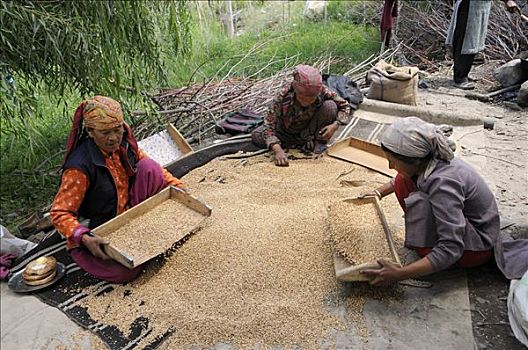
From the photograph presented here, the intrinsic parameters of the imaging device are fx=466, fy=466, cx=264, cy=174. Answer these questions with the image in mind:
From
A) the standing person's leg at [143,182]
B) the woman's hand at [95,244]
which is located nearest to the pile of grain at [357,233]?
the standing person's leg at [143,182]

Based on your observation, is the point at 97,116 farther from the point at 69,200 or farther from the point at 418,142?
the point at 418,142

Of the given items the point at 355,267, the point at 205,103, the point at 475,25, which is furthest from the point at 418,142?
the point at 475,25

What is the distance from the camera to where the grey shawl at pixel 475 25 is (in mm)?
5070

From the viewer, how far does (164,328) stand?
200 cm

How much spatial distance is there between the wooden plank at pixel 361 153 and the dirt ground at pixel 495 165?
26.3 inches

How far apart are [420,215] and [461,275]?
0.43 m

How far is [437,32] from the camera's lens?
6730 mm

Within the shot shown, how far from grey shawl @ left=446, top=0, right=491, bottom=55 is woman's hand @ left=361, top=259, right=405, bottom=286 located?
407 centimetres

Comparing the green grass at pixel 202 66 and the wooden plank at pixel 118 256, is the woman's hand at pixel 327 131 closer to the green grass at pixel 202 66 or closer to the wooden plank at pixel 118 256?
the green grass at pixel 202 66

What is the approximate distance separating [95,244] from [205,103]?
2819 millimetres

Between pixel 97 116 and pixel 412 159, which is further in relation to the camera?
pixel 97 116

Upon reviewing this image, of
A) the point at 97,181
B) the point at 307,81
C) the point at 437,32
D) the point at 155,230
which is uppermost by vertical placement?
the point at 307,81

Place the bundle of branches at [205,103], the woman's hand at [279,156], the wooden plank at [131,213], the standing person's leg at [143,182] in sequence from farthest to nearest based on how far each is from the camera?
the bundle of branches at [205,103], the woman's hand at [279,156], the standing person's leg at [143,182], the wooden plank at [131,213]

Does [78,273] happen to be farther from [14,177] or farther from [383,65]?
[383,65]
